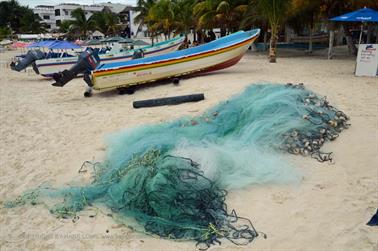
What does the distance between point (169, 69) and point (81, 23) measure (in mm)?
42784

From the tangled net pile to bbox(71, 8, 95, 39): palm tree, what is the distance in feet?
157

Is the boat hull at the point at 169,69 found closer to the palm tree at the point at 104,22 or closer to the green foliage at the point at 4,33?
the palm tree at the point at 104,22

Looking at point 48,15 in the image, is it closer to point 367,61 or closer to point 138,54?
point 138,54

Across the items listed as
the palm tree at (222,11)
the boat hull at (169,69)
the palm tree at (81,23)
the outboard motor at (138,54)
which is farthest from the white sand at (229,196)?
the palm tree at (81,23)

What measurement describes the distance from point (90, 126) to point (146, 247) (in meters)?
4.65

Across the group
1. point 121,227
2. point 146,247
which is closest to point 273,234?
point 146,247

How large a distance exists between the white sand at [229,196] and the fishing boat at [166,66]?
82cm

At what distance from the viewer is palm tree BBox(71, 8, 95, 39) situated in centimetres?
4891

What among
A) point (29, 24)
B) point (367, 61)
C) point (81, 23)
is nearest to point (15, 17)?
point (29, 24)

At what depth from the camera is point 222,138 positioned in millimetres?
5527

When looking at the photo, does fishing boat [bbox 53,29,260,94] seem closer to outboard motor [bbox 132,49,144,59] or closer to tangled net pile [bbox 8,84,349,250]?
outboard motor [bbox 132,49,144,59]

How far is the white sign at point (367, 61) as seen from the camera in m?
10.8

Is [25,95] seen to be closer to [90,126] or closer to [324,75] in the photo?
[90,126]

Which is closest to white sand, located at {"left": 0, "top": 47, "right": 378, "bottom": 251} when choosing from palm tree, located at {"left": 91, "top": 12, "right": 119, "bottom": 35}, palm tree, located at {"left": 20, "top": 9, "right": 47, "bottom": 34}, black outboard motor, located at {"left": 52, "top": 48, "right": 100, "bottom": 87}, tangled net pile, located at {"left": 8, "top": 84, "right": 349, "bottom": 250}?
tangled net pile, located at {"left": 8, "top": 84, "right": 349, "bottom": 250}
